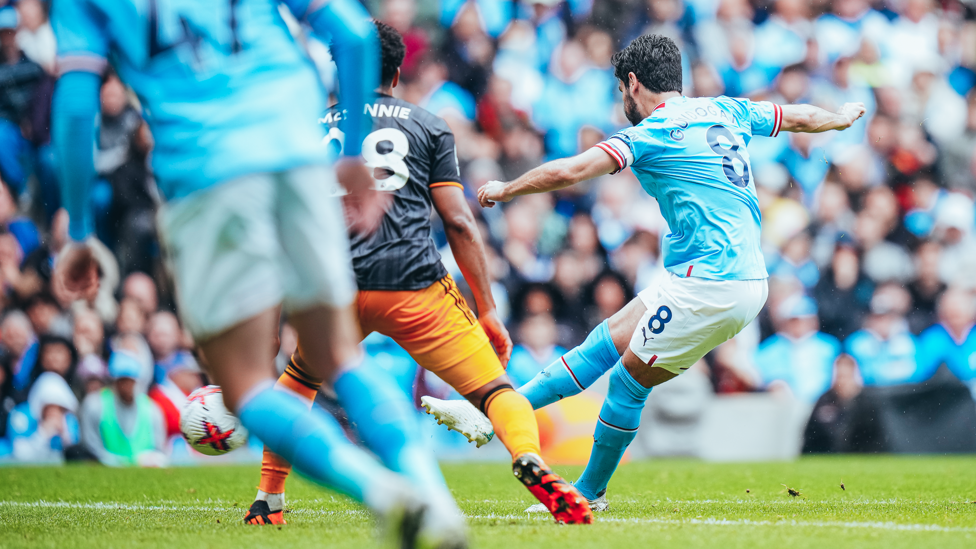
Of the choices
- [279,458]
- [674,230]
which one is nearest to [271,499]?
[279,458]

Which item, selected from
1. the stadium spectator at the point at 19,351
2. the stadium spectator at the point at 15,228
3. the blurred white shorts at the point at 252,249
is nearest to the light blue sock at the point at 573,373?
the blurred white shorts at the point at 252,249

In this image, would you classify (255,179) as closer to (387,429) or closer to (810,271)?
(387,429)

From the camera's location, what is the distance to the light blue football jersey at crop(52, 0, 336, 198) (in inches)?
109

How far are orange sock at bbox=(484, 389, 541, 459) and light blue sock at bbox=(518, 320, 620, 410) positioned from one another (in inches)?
21.1

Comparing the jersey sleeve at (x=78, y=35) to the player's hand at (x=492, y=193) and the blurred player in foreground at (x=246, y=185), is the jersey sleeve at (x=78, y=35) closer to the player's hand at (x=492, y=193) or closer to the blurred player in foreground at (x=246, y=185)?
the blurred player in foreground at (x=246, y=185)

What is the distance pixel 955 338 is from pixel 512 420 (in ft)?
24.3

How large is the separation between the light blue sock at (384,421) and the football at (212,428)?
1.43 meters

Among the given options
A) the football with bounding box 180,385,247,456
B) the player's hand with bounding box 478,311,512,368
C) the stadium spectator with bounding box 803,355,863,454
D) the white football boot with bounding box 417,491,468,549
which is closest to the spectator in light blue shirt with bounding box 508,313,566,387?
the stadium spectator with bounding box 803,355,863,454

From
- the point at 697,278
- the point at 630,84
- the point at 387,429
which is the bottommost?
the point at 697,278

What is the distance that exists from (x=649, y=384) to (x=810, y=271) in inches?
261

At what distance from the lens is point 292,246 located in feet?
9.37

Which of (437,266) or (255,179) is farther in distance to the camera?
(437,266)

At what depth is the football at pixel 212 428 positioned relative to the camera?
4.10 metres

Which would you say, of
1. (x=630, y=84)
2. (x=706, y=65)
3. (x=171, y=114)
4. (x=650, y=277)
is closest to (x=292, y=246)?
(x=171, y=114)
